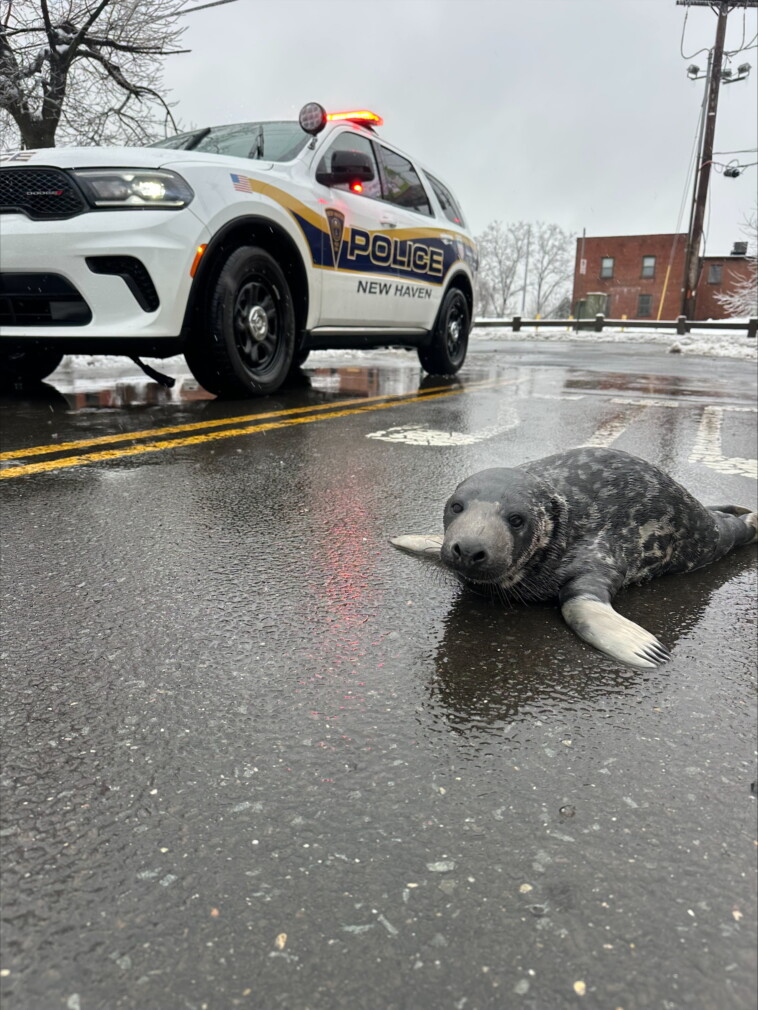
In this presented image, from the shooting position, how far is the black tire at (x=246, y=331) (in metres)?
4.97

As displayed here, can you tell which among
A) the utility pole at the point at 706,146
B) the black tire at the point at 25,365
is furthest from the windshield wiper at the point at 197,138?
the utility pole at the point at 706,146

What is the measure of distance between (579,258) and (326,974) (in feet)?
172

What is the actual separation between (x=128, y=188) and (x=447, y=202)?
5.01m

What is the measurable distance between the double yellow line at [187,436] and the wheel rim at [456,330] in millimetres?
2122

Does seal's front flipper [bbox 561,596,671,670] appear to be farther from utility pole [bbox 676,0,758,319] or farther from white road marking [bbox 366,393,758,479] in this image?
utility pole [bbox 676,0,758,319]

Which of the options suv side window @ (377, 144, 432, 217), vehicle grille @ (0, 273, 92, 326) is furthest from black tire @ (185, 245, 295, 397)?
suv side window @ (377, 144, 432, 217)

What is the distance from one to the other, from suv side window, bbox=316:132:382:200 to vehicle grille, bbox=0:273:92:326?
2.37 meters

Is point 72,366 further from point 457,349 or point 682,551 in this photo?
point 682,551

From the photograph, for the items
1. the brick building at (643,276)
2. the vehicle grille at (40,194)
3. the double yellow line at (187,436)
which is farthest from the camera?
the brick building at (643,276)

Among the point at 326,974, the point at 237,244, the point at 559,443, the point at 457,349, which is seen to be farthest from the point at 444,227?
the point at 326,974

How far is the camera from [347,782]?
1234 millimetres

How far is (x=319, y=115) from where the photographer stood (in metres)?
5.59

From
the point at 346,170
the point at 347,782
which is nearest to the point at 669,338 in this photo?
the point at 346,170

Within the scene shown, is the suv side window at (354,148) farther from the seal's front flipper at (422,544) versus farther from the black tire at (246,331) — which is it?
the seal's front flipper at (422,544)
